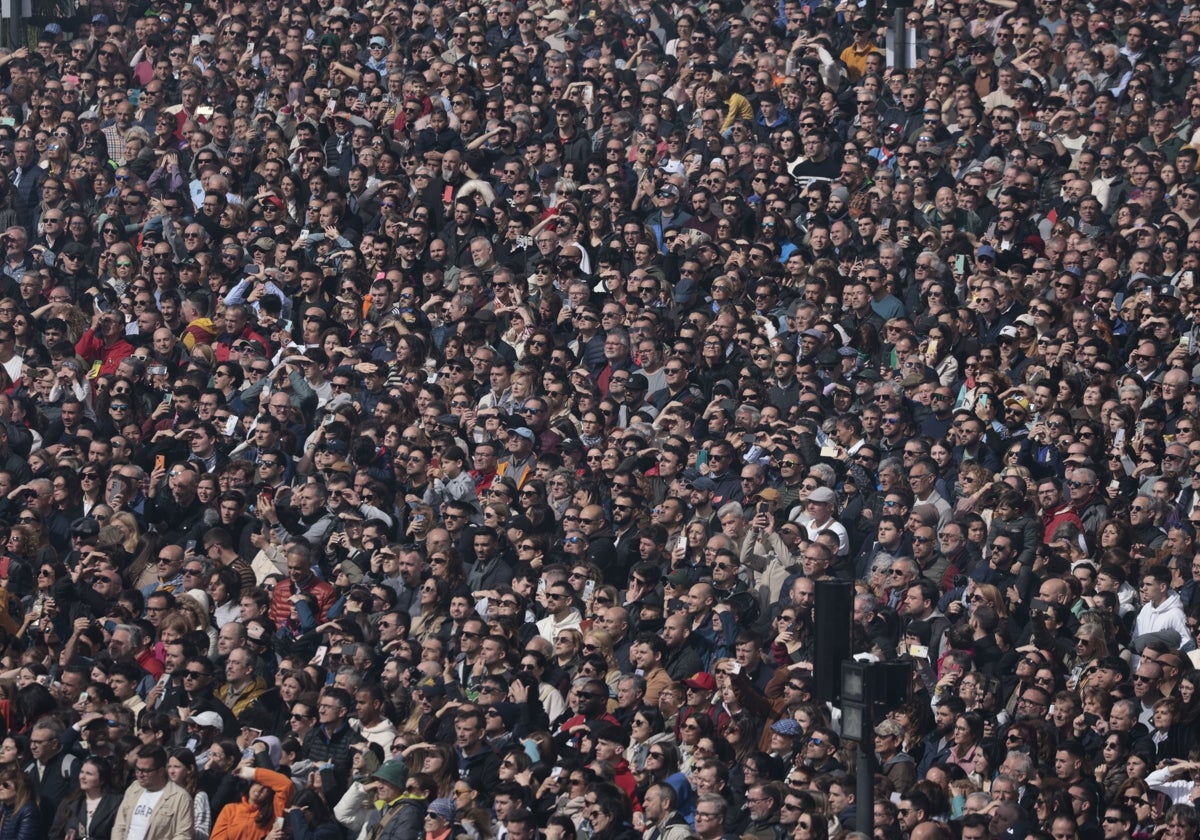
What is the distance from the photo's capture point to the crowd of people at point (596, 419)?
54.3 feet

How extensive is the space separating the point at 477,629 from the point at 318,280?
6.80 metres

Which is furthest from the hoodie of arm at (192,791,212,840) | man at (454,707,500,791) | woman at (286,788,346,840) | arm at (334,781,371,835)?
arm at (192,791,212,840)

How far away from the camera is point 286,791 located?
16594mm

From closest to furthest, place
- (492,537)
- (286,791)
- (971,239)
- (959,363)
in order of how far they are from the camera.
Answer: (286,791) → (492,537) → (959,363) → (971,239)

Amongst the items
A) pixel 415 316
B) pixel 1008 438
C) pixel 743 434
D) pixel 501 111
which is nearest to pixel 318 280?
pixel 415 316

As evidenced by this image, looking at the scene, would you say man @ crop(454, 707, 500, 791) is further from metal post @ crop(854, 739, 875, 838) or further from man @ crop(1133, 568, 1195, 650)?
man @ crop(1133, 568, 1195, 650)

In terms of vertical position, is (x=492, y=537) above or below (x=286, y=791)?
above

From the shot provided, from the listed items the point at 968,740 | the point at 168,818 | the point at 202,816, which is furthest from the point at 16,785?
the point at 968,740

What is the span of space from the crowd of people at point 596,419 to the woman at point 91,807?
A: 0.04m

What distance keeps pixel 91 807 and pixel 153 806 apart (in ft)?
1.84

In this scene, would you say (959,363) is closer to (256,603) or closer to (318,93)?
(256,603)

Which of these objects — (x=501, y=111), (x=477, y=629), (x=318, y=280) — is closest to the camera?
(x=477, y=629)

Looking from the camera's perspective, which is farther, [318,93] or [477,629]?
[318,93]

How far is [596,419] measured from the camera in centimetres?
2112
